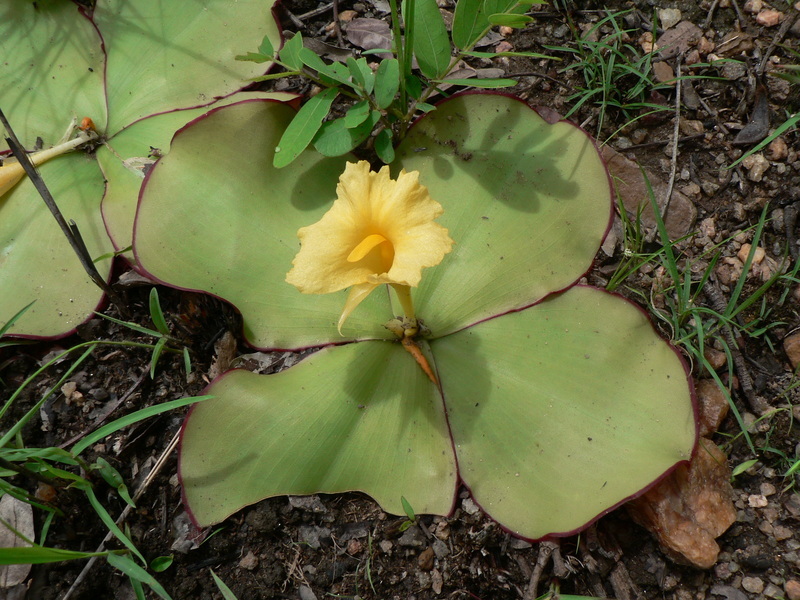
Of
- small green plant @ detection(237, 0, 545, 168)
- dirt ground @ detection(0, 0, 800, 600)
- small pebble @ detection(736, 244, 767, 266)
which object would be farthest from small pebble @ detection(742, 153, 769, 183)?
small green plant @ detection(237, 0, 545, 168)

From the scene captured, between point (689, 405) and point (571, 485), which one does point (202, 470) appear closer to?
point (571, 485)

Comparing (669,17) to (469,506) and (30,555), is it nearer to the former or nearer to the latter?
(469,506)

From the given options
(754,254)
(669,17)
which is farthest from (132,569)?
(669,17)

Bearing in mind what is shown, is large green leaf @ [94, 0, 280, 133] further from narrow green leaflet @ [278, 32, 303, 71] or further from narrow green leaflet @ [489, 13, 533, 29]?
narrow green leaflet @ [489, 13, 533, 29]

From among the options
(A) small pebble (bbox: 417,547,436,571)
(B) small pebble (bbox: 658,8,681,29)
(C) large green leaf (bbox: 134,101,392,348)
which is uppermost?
(C) large green leaf (bbox: 134,101,392,348)

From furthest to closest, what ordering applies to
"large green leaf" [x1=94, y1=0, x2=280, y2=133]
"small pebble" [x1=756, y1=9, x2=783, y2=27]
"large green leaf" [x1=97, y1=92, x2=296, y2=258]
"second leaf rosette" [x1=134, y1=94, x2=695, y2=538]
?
1. "small pebble" [x1=756, y1=9, x2=783, y2=27]
2. "large green leaf" [x1=94, y1=0, x2=280, y2=133]
3. "large green leaf" [x1=97, y1=92, x2=296, y2=258]
4. "second leaf rosette" [x1=134, y1=94, x2=695, y2=538]

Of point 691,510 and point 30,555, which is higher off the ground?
point 30,555
